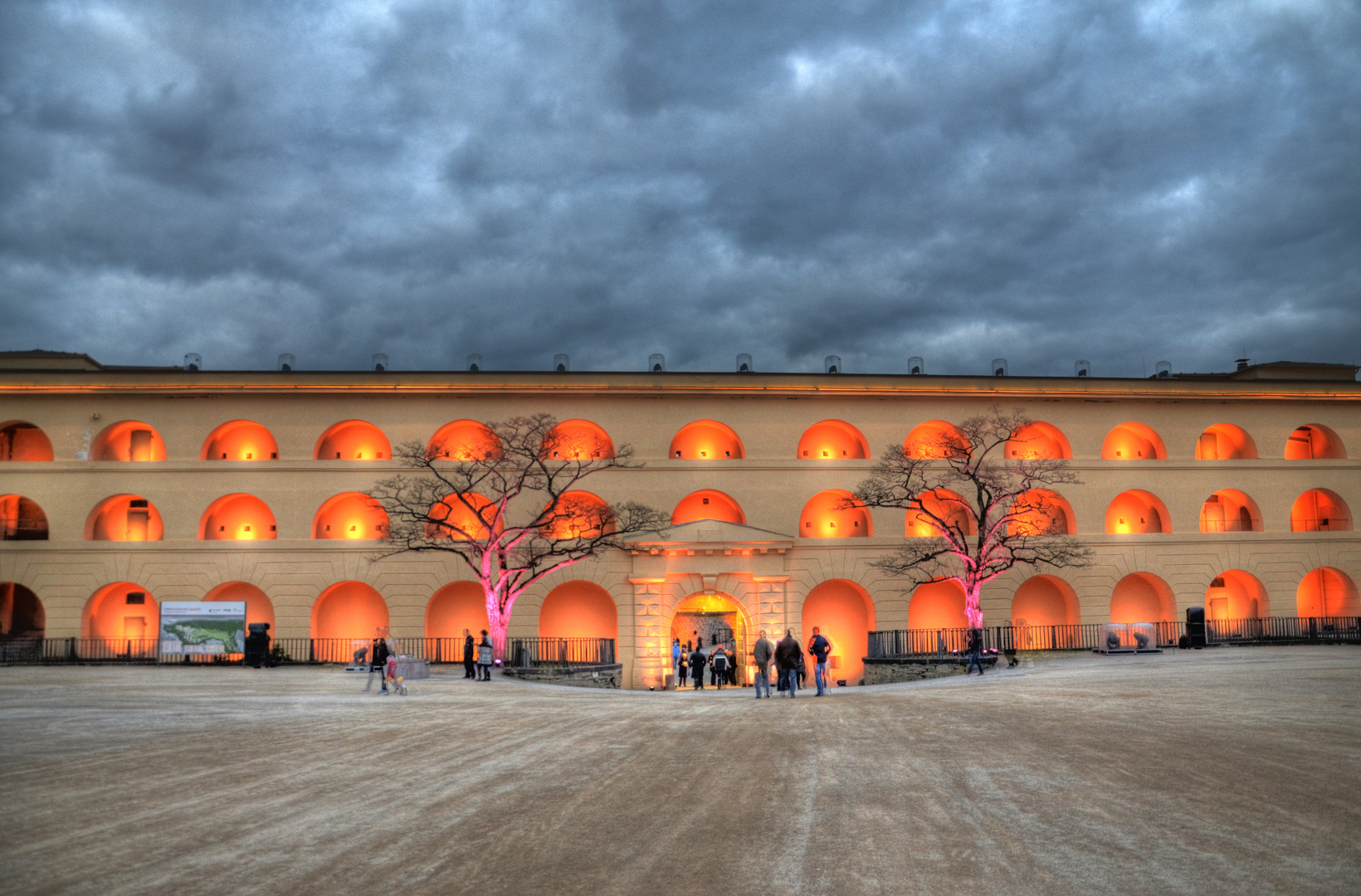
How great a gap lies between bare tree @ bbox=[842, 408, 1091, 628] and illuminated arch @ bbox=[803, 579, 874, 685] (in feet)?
7.57

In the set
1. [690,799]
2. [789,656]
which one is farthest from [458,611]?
[690,799]

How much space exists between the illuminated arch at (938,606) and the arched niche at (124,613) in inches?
1181

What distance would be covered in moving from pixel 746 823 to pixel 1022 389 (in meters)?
33.2

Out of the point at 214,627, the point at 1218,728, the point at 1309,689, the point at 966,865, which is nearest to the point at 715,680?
the point at 214,627

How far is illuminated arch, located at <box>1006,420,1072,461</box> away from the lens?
3781cm

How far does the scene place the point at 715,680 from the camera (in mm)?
32188

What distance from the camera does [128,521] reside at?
35.9m

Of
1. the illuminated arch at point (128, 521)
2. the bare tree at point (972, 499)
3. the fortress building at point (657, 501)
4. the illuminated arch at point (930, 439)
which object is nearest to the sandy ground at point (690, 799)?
the bare tree at point (972, 499)

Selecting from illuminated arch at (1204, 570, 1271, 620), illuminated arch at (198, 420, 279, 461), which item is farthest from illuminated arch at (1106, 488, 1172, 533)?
illuminated arch at (198, 420, 279, 461)

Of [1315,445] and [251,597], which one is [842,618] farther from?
[251,597]

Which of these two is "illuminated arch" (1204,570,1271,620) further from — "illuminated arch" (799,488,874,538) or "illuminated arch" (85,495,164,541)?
"illuminated arch" (85,495,164,541)

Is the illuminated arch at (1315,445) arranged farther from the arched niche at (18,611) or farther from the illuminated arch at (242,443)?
the arched niche at (18,611)

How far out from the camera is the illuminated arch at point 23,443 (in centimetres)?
3634

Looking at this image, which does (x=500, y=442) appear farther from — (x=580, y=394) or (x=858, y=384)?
(x=858, y=384)
